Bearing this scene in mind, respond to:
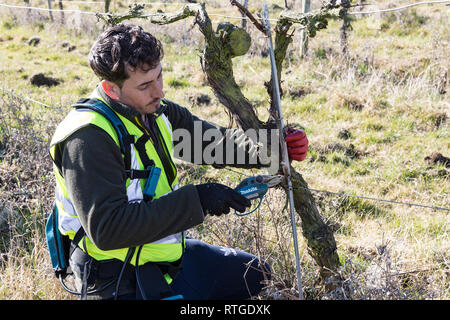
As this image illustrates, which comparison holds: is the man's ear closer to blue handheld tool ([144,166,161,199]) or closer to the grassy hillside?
blue handheld tool ([144,166,161,199])

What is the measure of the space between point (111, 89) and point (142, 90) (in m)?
0.14

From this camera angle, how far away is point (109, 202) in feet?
5.82

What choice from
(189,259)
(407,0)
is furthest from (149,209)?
(407,0)

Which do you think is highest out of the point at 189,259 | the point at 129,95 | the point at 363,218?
the point at 129,95

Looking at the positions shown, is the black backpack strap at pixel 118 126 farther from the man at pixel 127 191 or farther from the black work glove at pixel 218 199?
the black work glove at pixel 218 199

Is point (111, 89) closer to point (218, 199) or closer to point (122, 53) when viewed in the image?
point (122, 53)

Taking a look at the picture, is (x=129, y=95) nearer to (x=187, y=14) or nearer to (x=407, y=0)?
(x=187, y=14)

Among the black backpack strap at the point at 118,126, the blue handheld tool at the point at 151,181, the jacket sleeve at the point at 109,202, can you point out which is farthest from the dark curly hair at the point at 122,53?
the blue handheld tool at the point at 151,181

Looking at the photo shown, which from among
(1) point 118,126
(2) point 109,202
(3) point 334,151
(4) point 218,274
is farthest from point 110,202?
(3) point 334,151

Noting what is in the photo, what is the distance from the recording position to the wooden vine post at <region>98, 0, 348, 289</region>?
6.84 feet

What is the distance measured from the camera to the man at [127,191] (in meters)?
1.79

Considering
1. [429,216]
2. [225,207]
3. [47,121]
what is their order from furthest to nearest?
[47,121] → [429,216] → [225,207]

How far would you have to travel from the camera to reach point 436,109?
501 centimetres
